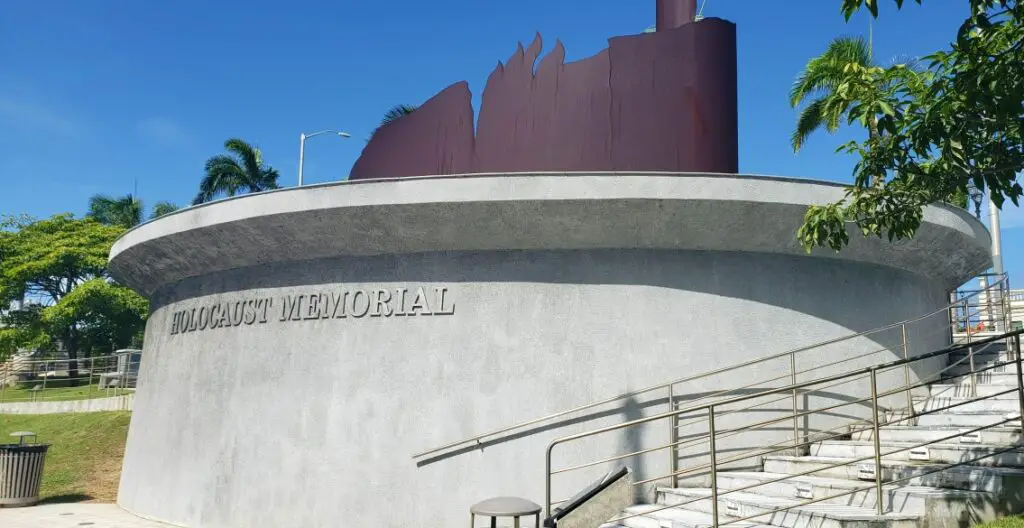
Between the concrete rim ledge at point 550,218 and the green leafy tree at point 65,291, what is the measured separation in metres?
32.9

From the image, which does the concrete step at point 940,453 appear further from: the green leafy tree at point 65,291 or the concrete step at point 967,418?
the green leafy tree at point 65,291

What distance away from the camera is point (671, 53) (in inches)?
443

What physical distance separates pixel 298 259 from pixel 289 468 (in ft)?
9.72

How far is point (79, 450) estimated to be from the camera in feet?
60.3

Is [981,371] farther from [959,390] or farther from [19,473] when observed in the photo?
[19,473]

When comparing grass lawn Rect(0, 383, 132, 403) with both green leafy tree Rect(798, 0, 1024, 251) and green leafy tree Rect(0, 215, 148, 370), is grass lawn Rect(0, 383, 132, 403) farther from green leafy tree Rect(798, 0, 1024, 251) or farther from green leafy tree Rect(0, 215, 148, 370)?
green leafy tree Rect(798, 0, 1024, 251)

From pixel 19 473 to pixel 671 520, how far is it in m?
11.6

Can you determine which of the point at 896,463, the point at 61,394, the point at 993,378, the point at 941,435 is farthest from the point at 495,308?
the point at 61,394

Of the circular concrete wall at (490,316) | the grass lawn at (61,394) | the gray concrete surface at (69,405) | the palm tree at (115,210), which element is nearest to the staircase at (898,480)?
the circular concrete wall at (490,316)

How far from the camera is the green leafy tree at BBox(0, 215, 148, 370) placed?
39.0m

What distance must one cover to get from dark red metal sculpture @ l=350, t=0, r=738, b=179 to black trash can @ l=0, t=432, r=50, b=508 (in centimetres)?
898

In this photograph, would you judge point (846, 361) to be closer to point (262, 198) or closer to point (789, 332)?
point (789, 332)

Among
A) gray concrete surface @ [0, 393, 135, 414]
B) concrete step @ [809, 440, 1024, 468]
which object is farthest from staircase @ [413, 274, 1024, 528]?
gray concrete surface @ [0, 393, 135, 414]

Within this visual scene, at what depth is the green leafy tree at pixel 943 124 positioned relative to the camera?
19.4ft
